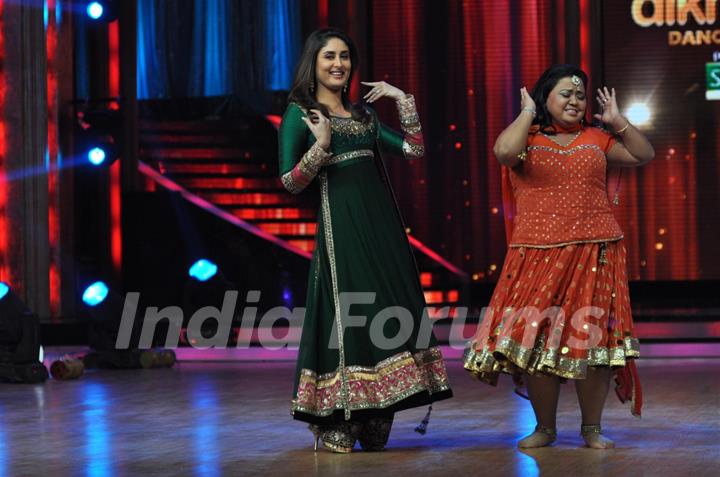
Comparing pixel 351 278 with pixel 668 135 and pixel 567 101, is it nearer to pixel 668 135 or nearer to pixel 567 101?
pixel 567 101

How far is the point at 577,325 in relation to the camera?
4508 mm

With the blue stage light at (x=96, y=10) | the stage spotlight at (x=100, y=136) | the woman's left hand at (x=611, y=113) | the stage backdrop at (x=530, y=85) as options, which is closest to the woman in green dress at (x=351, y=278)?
the woman's left hand at (x=611, y=113)

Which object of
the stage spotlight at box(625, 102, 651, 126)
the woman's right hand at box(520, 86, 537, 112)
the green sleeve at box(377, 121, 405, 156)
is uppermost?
the stage spotlight at box(625, 102, 651, 126)

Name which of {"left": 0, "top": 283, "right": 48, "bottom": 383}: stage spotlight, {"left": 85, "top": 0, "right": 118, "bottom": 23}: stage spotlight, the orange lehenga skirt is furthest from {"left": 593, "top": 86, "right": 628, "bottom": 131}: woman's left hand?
{"left": 85, "top": 0, "right": 118, "bottom": 23}: stage spotlight

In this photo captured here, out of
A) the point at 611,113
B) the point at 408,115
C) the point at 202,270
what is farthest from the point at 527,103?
the point at 202,270

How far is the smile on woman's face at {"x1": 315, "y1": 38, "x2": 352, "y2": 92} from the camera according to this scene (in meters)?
4.69

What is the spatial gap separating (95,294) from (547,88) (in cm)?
468

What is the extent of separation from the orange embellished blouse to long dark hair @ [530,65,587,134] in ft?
0.18

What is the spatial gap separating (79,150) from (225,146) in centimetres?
283

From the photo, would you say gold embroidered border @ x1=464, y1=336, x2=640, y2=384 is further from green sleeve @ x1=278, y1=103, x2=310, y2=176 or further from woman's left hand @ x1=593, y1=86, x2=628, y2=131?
green sleeve @ x1=278, y1=103, x2=310, y2=176

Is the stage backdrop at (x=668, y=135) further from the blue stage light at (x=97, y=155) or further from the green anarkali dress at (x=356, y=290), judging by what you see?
the green anarkali dress at (x=356, y=290)

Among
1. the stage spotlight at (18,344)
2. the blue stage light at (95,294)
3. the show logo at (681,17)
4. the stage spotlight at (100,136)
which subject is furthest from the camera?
the show logo at (681,17)

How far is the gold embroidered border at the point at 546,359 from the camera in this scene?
4.47 meters

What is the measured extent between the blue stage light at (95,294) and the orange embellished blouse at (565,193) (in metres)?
4.51
